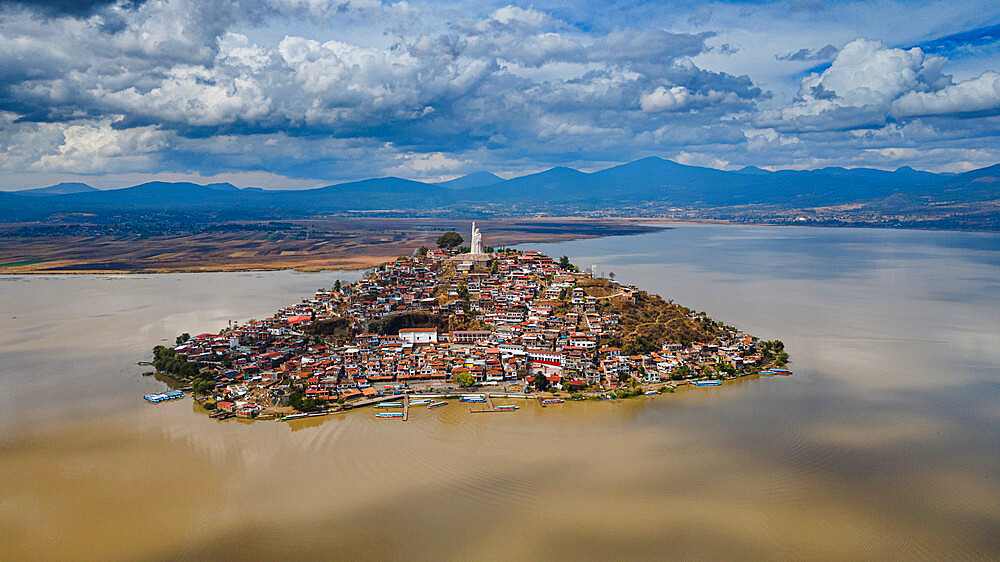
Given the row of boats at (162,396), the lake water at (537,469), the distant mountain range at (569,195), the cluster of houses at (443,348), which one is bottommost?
the lake water at (537,469)

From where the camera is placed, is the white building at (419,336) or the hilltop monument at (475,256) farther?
the hilltop monument at (475,256)

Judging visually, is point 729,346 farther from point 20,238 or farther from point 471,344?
point 20,238

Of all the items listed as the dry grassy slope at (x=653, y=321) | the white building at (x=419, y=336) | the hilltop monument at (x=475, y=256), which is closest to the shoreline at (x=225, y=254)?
the hilltop monument at (x=475, y=256)

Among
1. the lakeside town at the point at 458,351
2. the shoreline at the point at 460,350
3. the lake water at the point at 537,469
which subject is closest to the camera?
the lake water at the point at 537,469

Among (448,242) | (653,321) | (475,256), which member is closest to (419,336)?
(653,321)


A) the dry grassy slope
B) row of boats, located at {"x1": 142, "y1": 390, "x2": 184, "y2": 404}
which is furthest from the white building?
row of boats, located at {"x1": 142, "y1": 390, "x2": 184, "y2": 404}

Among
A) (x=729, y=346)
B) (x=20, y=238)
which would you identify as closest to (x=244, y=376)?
(x=729, y=346)

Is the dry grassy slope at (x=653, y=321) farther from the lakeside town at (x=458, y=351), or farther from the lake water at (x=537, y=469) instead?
the lake water at (x=537, y=469)
